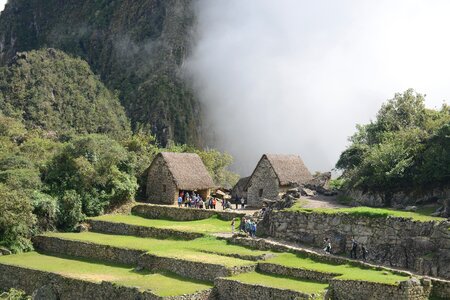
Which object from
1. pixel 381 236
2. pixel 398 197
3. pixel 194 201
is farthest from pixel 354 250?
pixel 194 201

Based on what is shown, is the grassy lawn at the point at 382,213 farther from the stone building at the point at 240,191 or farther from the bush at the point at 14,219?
the bush at the point at 14,219

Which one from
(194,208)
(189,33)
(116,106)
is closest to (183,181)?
(194,208)

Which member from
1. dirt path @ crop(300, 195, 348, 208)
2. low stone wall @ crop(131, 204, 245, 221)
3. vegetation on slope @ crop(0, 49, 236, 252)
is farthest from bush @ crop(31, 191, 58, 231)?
dirt path @ crop(300, 195, 348, 208)

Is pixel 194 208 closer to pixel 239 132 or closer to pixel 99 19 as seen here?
pixel 239 132

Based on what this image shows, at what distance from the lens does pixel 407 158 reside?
1329 inches

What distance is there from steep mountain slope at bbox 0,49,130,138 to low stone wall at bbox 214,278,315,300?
54.0m

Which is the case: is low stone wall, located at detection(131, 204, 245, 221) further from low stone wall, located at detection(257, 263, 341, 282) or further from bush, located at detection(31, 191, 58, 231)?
low stone wall, located at detection(257, 263, 341, 282)

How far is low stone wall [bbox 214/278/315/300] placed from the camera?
2378cm

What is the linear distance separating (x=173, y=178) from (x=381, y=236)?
1874 cm

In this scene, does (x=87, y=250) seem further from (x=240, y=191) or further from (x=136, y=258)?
(x=240, y=191)

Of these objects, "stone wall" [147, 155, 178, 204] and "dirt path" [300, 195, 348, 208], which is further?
"stone wall" [147, 155, 178, 204]

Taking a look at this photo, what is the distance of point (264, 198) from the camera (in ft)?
133

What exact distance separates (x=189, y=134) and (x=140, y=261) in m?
78.1

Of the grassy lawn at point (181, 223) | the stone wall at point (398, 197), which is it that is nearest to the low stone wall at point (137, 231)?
the grassy lawn at point (181, 223)
